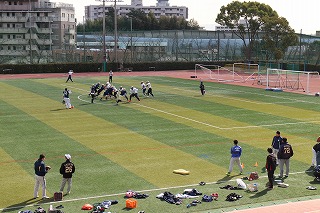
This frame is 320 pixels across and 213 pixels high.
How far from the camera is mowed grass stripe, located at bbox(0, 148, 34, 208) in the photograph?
1985cm

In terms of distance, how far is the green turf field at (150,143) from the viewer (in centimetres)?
2067

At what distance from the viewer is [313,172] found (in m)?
23.6

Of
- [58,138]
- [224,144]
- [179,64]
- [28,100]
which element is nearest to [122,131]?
[58,138]

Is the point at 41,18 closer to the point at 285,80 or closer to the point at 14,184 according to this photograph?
the point at 285,80

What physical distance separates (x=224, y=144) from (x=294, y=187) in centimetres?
807

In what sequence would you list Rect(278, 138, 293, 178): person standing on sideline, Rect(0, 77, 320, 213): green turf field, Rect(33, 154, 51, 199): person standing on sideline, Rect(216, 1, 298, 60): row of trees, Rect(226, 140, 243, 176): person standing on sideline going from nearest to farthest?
1. Rect(33, 154, 51, 199): person standing on sideline
2. Rect(0, 77, 320, 213): green turf field
3. Rect(278, 138, 293, 178): person standing on sideline
4. Rect(226, 140, 243, 176): person standing on sideline
5. Rect(216, 1, 298, 60): row of trees

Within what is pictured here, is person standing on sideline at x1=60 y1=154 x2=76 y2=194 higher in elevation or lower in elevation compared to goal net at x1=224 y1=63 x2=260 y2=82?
lower

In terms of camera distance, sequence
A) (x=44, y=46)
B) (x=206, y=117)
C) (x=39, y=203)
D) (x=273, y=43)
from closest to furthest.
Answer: (x=39, y=203), (x=206, y=117), (x=273, y=43), (x=44, y=46)

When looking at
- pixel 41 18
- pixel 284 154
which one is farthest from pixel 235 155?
pixel 41 18

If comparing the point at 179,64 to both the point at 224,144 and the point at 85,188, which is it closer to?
the point at 224,144

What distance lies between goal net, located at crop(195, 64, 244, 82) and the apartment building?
92.0 ft

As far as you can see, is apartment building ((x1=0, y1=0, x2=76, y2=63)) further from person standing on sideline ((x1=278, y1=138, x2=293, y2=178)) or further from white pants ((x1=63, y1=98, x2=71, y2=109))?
person standing on sideline ((x1=278, y1=138, x2=293, y2=178))

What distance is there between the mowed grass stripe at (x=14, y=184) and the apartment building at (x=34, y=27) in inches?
3035

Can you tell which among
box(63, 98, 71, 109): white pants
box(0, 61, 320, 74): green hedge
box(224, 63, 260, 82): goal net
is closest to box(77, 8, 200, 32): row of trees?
box(0, 61, 320, 74): green hedge
